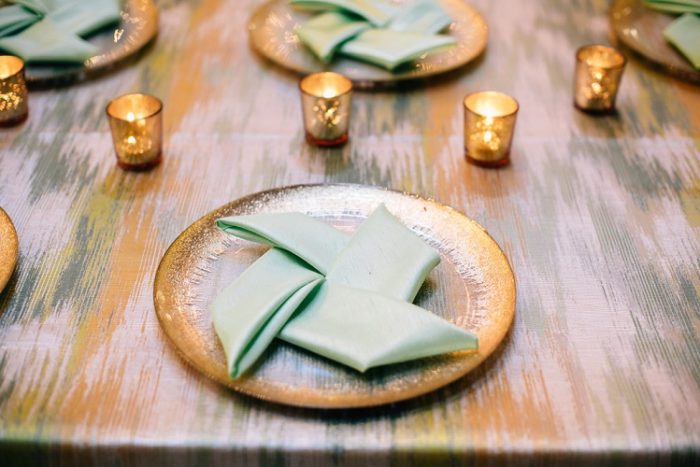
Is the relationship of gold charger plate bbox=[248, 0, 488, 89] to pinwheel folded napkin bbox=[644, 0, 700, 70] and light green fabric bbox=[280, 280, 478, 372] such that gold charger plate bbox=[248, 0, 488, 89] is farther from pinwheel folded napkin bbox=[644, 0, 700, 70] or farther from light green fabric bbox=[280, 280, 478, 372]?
light green fabric bbox=[280, 280, 478, 372]

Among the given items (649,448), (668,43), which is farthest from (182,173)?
(668,43)

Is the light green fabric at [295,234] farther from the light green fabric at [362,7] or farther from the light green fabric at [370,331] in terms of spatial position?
the light green fabric at [362,7]

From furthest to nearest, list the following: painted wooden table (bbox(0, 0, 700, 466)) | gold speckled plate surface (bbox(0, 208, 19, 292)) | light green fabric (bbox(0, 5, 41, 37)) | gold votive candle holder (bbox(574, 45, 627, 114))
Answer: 1. light green fabric (bbox(0, 5, 41, 37))
2. gold votive candle holder (bbox(574, 45, 627, 114))
3. gold speckled plate surface (bbox(0, 208, 19, 292))
4. painted wooden table (bbox(0, 0, 700, 466))

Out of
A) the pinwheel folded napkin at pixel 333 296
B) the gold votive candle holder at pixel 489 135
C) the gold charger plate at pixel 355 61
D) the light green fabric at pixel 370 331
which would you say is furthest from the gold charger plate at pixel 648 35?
the light green fabric at pixel 370 331

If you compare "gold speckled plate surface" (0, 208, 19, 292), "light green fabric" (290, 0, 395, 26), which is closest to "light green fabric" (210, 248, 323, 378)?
"gold speckled plate surface" (0, 208, 19, 292)

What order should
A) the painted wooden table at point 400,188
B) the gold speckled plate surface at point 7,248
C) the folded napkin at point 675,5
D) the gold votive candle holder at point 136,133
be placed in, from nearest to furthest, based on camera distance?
1. the painted wooden table at point 400,188
2. the gold speckled plate surface at point 7,248
3. the gold votive candle holder at point 136,133
4. the folded napkin at point 675,5

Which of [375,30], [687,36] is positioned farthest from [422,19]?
[687,36]
